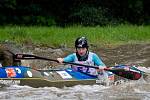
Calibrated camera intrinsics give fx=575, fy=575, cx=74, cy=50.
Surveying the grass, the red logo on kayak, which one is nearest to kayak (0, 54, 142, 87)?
the red logo on kayak

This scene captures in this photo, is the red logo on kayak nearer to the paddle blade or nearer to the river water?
the river water

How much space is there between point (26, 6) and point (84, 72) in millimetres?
17865

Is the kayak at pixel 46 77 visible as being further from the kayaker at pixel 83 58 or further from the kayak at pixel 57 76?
the kayaker at pixel 83 58

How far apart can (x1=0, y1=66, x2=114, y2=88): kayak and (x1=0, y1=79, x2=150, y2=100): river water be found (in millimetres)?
117

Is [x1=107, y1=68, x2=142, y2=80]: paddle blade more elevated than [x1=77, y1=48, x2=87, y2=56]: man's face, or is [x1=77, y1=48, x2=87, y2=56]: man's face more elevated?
[x1=77, y1=48, x2=87, y2=56]: man's face

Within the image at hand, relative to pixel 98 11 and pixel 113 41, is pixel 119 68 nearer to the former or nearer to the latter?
pixel 113 41

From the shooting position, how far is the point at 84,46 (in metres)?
14.9

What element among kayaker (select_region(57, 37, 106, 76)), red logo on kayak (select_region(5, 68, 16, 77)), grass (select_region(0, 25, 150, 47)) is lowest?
red logo on kayak (select_region(5, 68, 16, 77))

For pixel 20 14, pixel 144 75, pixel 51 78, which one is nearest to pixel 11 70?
pixel 51 78

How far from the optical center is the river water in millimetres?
13094

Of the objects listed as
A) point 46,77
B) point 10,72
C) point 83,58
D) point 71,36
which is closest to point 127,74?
point 83,58

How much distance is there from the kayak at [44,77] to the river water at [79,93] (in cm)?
12

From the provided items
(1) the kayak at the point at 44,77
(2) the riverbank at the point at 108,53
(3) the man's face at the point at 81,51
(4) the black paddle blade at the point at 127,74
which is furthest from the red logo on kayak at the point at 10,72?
(2) the riverbank at the point at 108,53

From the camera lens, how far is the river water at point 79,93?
13094mm
